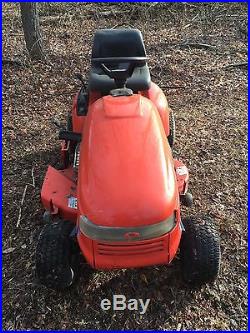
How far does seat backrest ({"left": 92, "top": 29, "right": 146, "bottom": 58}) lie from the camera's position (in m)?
3.45

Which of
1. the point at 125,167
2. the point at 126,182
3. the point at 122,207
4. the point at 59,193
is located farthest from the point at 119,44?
the point at 122,207

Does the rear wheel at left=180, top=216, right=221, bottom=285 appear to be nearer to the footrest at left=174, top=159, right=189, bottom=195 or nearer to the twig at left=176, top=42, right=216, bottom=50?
the footrest at left=174, top=159, right=189, bottom=195

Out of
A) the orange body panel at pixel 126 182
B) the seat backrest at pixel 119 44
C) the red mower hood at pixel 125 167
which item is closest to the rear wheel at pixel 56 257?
the orange body panel at pixel 126 182

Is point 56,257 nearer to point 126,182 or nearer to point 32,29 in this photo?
point 126,182

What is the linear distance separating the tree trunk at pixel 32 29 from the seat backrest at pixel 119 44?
2.20 m

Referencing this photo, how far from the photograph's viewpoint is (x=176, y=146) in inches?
159

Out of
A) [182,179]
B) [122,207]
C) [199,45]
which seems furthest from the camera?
[199,45]

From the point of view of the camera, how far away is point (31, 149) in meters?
4.03

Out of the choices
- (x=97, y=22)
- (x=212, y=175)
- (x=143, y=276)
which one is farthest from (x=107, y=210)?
(x=97, y=22)

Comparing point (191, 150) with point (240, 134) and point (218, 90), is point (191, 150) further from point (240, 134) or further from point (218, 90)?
point (218, 90)

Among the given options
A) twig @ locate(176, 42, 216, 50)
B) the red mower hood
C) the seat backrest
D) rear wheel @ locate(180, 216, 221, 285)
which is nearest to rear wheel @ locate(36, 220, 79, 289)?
the red mower hood

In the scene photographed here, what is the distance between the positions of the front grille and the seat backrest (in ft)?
6.31

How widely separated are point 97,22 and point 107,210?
596 cm

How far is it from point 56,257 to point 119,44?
1992 mm
